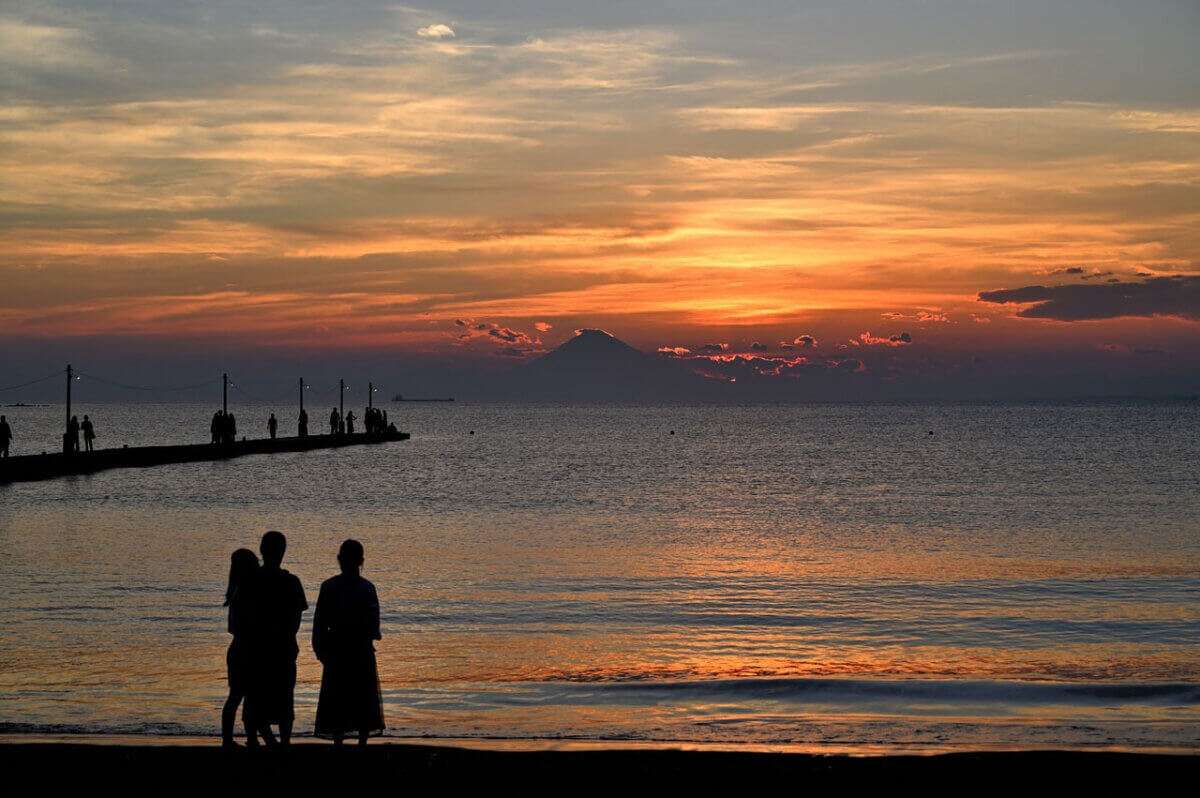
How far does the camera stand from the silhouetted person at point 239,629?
388 inches

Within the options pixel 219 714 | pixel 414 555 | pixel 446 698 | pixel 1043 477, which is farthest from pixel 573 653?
pixel 1043 477

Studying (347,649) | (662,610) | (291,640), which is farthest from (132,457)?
(347,649)

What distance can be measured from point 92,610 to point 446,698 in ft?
26.8

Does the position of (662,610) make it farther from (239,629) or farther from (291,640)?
(239,629)

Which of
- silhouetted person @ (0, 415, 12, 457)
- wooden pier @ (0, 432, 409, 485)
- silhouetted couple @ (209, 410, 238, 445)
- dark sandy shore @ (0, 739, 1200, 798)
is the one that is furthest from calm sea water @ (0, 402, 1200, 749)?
silhouetted couple @ (209, 410, 238, 445)

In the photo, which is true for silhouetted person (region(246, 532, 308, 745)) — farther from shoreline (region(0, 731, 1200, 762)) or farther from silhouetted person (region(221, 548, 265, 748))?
shoreline (region(0, 731, 1200, 762))

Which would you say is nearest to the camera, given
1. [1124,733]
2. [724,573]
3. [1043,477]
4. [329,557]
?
[1124,733]

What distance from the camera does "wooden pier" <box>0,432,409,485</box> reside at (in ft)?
168

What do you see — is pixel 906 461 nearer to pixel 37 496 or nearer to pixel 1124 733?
pixel 37 496

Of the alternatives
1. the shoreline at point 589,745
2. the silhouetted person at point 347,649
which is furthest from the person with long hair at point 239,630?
the shoreline at point 589,745

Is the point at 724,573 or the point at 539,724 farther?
the point at 724,573

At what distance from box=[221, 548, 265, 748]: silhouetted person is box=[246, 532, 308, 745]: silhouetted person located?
0.04 m

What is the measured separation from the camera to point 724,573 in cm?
2611

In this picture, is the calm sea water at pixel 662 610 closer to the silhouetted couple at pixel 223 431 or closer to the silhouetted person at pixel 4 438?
the silhouetted person at pixel 4 438
